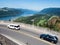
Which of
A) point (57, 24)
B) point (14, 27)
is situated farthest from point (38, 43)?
point (57, 24)

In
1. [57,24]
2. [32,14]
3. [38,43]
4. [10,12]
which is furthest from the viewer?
[10,12]

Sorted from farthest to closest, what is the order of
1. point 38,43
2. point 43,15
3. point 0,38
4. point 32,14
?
point 32,14
point 43,15
point 0,38
point 38,43

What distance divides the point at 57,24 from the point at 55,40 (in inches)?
1204

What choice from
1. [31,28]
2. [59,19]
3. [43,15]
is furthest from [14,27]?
[43,15]

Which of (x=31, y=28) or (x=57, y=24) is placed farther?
(x=57, y=24)

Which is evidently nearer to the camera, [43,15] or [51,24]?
[51,24]

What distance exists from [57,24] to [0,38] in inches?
1088

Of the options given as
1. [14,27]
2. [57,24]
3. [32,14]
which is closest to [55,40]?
[14,27]

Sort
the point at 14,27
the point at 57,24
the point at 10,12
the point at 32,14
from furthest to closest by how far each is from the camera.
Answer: the point at 10,12, the point at 32,14, the point at 57,24, the point at 14,27

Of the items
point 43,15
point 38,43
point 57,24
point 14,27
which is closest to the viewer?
point 38,43

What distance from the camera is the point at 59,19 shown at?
70688 millimetres

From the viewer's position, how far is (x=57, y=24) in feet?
219

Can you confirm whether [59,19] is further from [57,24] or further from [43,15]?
[43,15]

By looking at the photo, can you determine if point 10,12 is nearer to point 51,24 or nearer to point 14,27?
point 51,24
